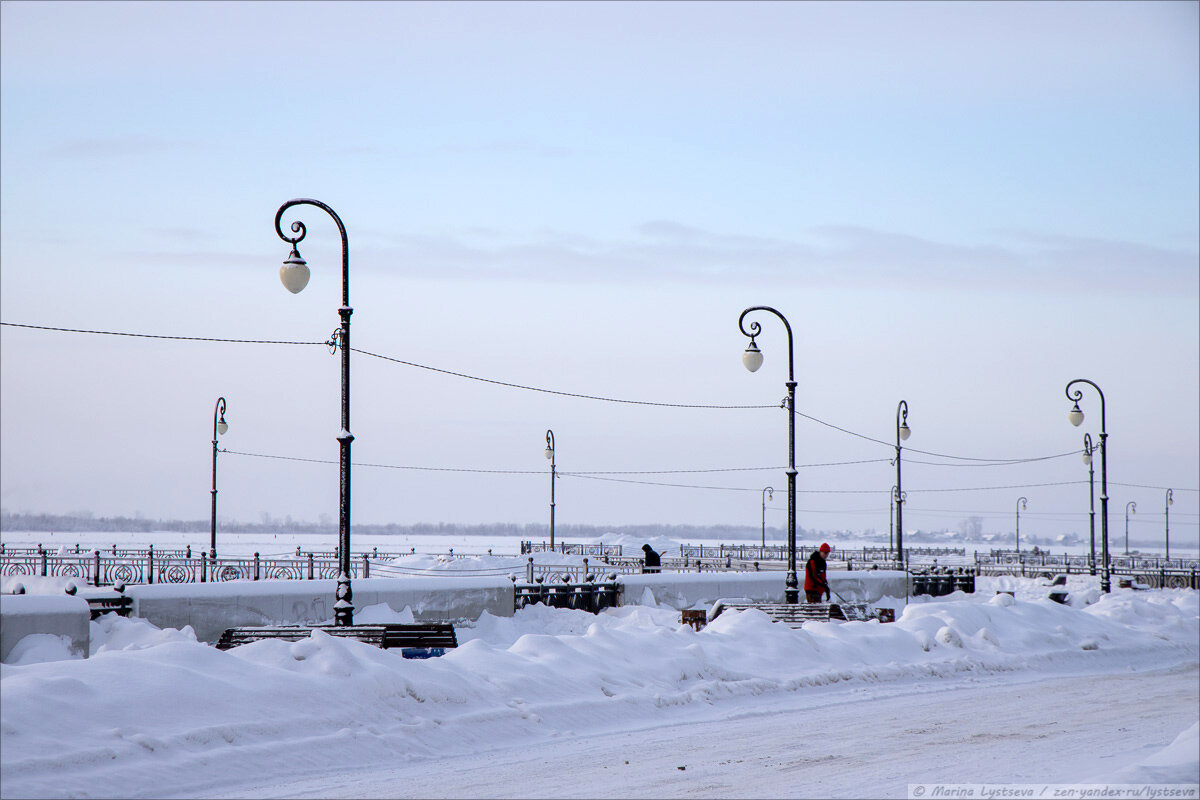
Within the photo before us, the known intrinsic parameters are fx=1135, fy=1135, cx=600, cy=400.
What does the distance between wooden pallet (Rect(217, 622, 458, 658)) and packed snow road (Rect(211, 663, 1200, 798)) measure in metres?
4.22

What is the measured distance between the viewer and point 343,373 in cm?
1548

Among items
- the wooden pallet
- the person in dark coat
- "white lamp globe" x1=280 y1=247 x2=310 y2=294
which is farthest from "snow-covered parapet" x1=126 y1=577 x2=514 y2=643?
the person in dark coat

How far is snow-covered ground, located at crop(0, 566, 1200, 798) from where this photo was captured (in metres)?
8.96

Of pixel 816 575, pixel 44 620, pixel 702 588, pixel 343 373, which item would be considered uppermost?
pixel 343 373

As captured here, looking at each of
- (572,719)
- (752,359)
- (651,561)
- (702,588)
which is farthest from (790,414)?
(651,561)

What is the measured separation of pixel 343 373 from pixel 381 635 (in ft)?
11.8

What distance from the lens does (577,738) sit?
37.9 feet

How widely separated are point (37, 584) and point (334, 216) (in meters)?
15.9

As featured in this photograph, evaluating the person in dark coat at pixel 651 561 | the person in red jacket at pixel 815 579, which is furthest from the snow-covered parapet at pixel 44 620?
the person in dark coat at pixel 651 561

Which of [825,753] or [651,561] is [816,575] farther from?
[651,561]

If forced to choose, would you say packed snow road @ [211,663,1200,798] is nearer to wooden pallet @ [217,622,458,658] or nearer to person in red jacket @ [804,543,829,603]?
wooden pallet @ [217,622,458,658]

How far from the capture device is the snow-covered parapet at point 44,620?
1420cm

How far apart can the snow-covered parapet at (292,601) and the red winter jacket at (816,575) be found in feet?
21.3

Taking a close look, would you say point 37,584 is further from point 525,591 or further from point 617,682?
point 617,682
